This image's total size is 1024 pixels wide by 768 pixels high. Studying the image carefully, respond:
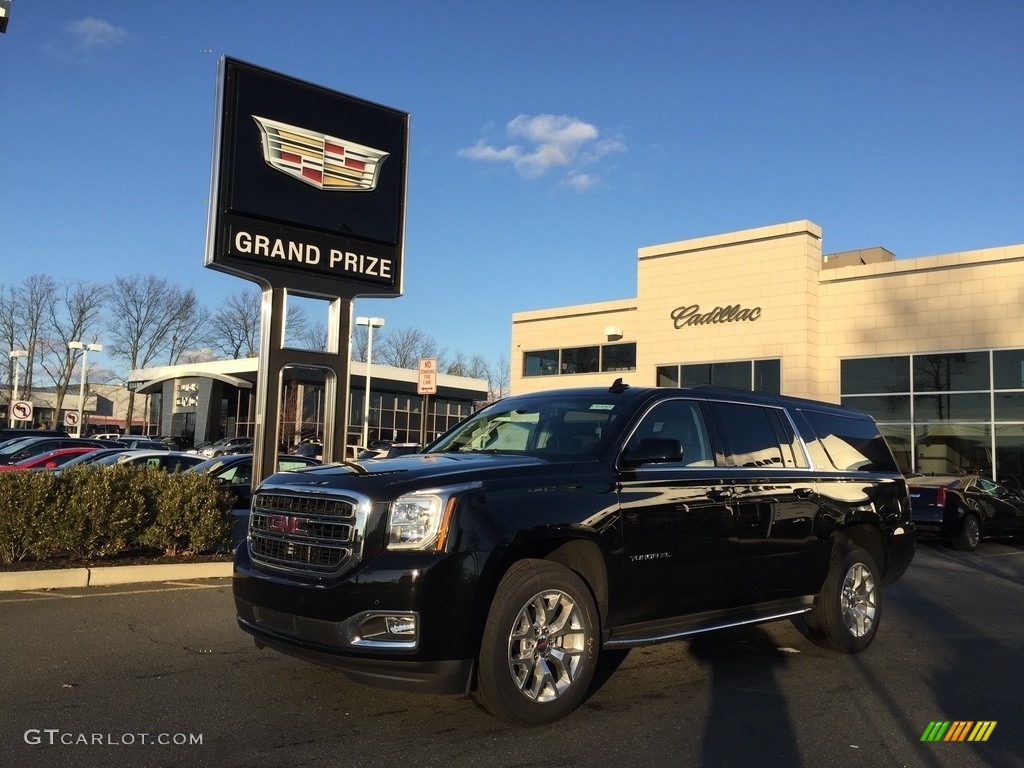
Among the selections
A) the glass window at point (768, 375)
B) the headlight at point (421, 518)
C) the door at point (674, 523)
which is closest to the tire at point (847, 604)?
the door at point (674, 523)

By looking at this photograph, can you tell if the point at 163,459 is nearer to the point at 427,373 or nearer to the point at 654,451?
the point at 427,373

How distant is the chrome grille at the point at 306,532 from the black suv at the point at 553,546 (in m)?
0.01


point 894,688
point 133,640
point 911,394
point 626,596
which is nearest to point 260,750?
point 626,596

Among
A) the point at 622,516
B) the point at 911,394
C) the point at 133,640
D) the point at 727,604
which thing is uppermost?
the point at 911,394

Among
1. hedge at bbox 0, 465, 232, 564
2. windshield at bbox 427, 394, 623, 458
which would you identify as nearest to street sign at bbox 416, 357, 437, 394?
hedge at bbox 0, 465, 232, 564

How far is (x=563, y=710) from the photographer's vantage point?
4.76 meters

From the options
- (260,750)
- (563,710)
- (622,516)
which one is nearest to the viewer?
(260,750)

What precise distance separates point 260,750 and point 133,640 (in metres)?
2.91

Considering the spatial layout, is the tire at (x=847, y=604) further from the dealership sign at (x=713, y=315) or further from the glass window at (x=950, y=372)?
the dealership sign at (x=713, y=315)

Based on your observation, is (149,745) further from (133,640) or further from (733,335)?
(733,335)

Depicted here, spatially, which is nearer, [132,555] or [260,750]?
[260,750]

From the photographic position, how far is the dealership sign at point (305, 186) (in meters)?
11.8

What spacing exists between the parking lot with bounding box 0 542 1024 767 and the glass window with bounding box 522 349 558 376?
24.1 m

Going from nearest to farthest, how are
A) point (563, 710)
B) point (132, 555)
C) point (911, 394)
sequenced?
point (563, 710) → point (132, 555) → point (911, 394)
